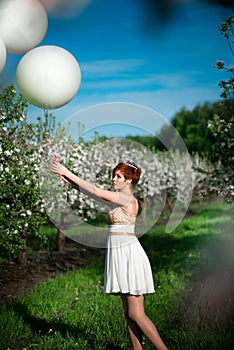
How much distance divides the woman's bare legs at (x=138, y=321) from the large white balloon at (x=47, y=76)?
4.67 ft

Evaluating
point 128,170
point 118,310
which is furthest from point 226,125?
point 128,170

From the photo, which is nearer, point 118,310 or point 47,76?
point 47,76

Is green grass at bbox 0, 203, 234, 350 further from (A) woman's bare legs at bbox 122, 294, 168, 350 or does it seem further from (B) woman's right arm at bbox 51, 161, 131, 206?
(B) woman's right arm at bbox 51, 161, 131, 206

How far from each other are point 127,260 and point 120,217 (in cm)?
28

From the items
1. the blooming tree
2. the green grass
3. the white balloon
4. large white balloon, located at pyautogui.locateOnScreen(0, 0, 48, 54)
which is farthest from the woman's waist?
the blooming tree

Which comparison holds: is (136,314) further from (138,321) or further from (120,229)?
(120,229)

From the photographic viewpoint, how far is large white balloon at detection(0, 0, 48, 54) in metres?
3.43

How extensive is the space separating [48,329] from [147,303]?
1.18 m

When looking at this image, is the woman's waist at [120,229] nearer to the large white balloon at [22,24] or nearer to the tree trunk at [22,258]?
the large white balloon at [22,24]

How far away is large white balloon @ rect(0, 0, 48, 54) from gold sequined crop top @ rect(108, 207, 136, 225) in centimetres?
147

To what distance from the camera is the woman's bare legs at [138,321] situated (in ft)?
10.2

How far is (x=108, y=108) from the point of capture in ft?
11.1

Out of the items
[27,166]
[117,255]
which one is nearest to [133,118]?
[117,255]

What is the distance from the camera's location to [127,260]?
3170 mm
